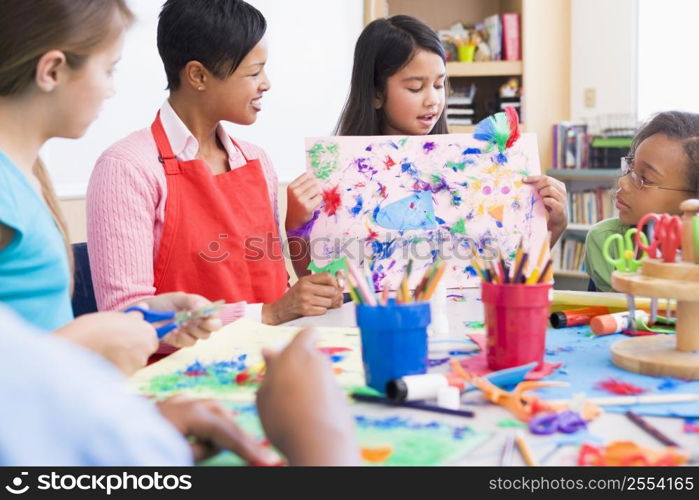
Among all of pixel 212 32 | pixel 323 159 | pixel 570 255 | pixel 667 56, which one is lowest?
pixel 570 255

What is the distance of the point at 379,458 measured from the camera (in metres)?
0.79

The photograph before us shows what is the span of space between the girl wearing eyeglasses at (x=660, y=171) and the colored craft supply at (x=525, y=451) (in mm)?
1065

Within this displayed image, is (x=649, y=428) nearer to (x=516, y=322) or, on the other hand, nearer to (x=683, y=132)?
(x=516, y=322)

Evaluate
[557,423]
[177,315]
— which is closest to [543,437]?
[557,423]

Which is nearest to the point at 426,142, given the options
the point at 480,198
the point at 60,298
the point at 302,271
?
the point at 480,198

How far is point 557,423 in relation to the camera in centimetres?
87

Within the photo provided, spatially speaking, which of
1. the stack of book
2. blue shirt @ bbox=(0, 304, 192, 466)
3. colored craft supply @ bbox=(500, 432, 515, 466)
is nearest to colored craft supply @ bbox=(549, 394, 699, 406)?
colored craft supply @ bbox=(500, 432, 515, 466)

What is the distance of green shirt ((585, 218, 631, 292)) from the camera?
1844 mm

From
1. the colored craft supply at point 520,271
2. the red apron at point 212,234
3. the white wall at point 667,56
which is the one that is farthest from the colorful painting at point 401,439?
the white wall at point 667,56

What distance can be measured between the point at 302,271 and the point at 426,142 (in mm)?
463

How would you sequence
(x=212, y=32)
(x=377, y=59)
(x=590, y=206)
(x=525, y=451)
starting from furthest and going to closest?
1. (x=590, y=206)
2. (x=377, y=59)
3. (x=212, y=32)
4. (x=525, y=451)

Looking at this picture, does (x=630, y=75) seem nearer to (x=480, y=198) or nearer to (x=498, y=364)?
(x=480, y=198)

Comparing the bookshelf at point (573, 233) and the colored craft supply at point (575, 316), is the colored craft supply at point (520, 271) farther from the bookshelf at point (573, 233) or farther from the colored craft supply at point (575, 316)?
the bookshelf at point (573, 233)

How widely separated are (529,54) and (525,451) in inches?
169
